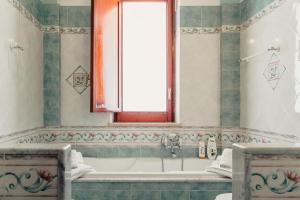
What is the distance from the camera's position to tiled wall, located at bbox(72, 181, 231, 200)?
2201mm

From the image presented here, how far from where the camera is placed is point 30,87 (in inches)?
106

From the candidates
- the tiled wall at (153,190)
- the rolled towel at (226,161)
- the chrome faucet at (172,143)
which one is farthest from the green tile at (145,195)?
the chrome faucet at (172,143)

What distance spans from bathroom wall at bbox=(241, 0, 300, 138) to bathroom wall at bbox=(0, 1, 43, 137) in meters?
1.92

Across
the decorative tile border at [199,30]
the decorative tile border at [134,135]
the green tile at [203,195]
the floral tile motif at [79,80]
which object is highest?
the decorative tile border at [199,30]

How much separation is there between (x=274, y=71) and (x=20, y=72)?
1.95 m

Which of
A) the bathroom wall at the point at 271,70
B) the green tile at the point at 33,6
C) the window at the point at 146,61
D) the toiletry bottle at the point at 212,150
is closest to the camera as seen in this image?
the bathroom wall at the point at 271,70

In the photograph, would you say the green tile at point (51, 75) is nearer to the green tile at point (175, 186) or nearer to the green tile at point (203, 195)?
the green tile at point (175, 186)

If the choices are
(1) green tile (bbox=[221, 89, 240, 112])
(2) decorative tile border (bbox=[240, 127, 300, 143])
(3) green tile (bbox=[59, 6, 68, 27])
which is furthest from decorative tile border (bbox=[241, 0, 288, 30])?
(3) green tile (bbox=[59, 6, 68, 27])

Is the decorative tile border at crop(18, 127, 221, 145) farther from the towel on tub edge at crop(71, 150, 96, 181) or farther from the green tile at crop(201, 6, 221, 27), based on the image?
the green tile at crop(201, 6, 221, 27)

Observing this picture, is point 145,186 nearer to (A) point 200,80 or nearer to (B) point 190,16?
(A) point 200,80

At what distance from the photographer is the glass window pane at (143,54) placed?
328 centimetres

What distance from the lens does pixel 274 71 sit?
2.29 meters

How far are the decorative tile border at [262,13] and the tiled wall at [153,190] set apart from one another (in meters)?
1.34

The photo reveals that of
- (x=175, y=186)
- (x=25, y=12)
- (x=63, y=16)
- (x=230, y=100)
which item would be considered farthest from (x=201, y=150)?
(x=25, y=12)
